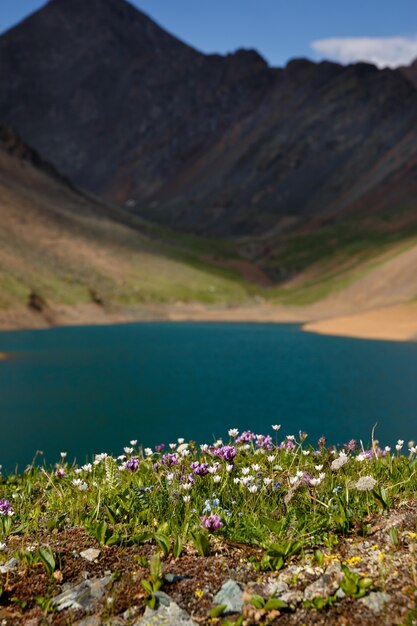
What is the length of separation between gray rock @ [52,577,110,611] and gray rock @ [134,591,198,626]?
0.64 m

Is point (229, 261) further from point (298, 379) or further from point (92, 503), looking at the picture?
point (92, 503)

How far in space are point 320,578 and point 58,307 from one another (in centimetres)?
9621

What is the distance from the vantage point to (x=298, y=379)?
46.0 metres

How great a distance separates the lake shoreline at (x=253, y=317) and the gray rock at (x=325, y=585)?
5695 centimetres

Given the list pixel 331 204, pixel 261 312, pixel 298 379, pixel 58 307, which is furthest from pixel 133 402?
pixel 331 204

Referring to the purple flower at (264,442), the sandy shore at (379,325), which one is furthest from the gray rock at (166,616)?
the sandy shore at (379,325)

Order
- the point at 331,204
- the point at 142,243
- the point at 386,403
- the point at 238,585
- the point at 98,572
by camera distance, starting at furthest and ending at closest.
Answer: the point at 331,204, the point at 142,243, the point at 386,403, the point at 98,572, the point at 238,585

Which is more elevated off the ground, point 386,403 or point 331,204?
point 331,204

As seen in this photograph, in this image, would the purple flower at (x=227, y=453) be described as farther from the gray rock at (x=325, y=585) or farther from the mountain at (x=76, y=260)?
the mountain at (x=76, y=260)

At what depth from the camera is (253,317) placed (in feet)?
358

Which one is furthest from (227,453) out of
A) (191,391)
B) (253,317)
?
(253,317)

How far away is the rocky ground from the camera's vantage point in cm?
664

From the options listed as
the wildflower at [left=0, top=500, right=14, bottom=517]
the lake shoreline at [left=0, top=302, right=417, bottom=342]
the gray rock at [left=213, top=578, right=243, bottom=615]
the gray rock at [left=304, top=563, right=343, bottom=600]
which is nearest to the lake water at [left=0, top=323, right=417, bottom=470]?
the lake shoreline at [left=0, top=302, right=417, bottom=342]

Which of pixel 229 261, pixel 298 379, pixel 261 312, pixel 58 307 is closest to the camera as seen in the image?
pixel 298 379
